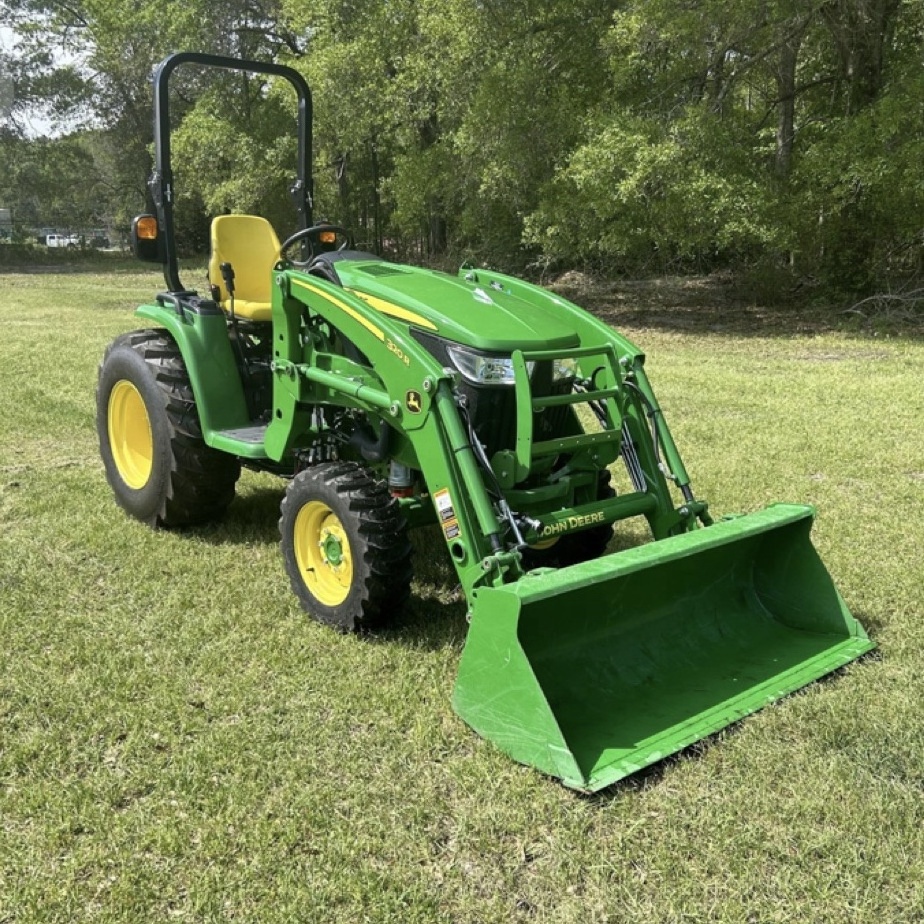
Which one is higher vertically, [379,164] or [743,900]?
[379,164]

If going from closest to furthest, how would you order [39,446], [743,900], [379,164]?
[743,900] < [39,446] < [379,164]

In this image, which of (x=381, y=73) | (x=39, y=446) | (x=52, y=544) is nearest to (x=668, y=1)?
(x=381, y=73)

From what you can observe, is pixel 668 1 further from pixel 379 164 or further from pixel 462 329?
pixel 379 164

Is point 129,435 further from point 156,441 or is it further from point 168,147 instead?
point 168,147

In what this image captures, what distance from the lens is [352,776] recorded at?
268 cm

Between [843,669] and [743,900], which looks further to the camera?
[843,669]

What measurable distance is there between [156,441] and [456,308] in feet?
5.73

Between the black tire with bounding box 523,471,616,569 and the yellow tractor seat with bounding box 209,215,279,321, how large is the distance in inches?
76.9

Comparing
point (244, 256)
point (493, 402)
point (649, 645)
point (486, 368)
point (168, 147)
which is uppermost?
point (168, 147)

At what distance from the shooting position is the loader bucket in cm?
268

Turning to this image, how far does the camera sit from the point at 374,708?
3.03 m

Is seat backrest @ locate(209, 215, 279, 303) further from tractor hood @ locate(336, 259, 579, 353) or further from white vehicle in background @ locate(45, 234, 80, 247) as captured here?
white vehicle in background @ locate(45, 234, 80, 247)

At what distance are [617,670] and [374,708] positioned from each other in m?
0.83

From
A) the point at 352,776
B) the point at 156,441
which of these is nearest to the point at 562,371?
the point at 352,776
